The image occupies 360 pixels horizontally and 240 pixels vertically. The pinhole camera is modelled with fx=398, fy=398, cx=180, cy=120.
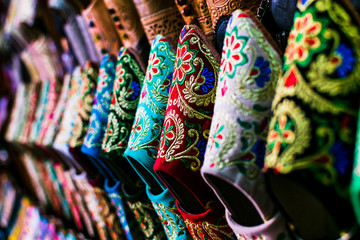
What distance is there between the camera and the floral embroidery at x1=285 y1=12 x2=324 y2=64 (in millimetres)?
275

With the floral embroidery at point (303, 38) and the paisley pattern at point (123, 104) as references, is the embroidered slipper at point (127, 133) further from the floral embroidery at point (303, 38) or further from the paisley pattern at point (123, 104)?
the floral embroidery at point (303, 38)

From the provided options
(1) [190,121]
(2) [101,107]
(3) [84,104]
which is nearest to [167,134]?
(1) [190,121]

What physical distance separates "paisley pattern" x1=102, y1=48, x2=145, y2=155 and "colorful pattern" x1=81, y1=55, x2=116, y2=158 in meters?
0.04

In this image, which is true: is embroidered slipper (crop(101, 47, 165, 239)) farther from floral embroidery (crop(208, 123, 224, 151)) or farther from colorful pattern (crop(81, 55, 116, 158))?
floral embroidery (crop(208, 123, 224, 151))

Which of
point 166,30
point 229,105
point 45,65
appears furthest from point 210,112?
point 45,65

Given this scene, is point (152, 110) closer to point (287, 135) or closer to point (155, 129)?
point (155, 129)

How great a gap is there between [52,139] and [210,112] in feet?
1.87

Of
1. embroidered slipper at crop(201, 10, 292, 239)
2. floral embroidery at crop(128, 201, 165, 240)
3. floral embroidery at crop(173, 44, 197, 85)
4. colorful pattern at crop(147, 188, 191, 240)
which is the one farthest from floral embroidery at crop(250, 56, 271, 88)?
floral embroidery at crop(128, 201, 165, 240)

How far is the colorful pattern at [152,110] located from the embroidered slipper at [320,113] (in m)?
0.20

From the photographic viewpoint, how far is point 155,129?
474 mm

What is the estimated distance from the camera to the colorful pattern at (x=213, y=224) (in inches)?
17.1

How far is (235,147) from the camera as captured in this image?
0.32 metres

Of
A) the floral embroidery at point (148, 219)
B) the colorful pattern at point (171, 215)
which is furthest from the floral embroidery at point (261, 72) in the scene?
the floral embroidery at point (148, 219)

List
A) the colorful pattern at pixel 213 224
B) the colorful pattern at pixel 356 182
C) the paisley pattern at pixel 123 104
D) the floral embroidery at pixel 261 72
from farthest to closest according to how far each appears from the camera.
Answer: the paisley pattern at pixel 123 104, the colorful pattern at pixel 213 224, the floral embroidery at pixel 261 72, the colorful pattern at pixel 356 182
